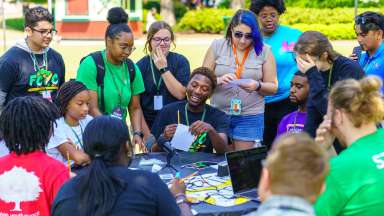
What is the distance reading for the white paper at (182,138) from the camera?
511 cm

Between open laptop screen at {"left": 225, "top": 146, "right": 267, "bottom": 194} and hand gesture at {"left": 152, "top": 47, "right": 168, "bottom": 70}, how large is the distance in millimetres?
1957

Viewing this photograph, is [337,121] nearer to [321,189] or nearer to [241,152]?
[321,189]

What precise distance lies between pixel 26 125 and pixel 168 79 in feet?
8.21

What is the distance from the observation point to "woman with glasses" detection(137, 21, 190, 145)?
602 cm

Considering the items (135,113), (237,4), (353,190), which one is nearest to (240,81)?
(135,113)

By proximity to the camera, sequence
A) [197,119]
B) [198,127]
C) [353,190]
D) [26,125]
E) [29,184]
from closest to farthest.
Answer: [353,190], [29,184], [26,125], [198,127], [197,119]

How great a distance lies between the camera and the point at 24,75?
562 centimetres

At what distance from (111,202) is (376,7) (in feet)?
105

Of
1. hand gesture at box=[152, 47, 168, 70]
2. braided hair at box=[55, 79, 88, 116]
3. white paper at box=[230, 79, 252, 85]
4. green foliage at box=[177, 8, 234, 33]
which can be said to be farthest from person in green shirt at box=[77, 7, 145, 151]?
green foliage at box=[177, 8, 234, 33]

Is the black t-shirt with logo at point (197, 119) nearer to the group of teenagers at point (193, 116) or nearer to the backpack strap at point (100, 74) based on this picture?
the group of teenagers at point (193, 116)

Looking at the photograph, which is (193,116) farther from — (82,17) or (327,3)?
(327,3)

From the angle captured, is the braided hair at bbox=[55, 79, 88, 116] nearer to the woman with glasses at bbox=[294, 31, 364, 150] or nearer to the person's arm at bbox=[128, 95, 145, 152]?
the person's arm at bbox=[128, 95, 145, 152]

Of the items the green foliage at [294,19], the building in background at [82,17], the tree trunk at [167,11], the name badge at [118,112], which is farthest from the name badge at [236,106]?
the tree trunk at [167,11]

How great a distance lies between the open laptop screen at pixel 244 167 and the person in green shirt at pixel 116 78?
162 cm
